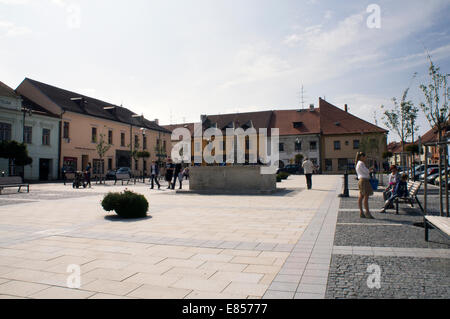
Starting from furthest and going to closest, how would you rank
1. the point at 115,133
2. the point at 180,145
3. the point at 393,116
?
the point at 180,145, the point at 115,133, the point at 393,116

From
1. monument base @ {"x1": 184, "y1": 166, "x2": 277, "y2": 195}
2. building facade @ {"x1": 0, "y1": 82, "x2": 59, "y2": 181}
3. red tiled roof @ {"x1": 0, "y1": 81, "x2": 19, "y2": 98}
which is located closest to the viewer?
monument base @ {"x1": 184, "y1": 166, "x2": 277, "y2": 195}

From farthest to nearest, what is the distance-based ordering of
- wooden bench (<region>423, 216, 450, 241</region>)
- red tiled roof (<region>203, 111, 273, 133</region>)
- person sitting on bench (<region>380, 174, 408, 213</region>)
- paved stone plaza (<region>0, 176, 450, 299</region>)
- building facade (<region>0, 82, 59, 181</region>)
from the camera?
red tiled roof (<region>203, 111, 273, 133</region>), building facade (<region>0, 82, 59, 181</region>), person sitting on bench (<region>380, 174, 408, 213</region>), wooden bench (<region>423, 216, 450, 241</region>), paved stone plaza (<region>0, 176, 450, 299</region>)

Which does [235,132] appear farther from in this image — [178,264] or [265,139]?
[178,264]

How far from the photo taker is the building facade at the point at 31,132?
29297 millimetres

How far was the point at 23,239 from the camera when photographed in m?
6.12

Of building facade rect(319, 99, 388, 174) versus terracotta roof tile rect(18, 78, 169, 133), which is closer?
terracotta roof tile rect(18, 78, 169, 133)

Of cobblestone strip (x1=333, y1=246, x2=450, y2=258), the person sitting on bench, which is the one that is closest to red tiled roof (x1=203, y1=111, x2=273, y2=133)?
the person sitting on bench

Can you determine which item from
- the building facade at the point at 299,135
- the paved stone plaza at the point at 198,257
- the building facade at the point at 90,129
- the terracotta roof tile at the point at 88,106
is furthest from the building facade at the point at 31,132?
the building facade at the point at 299,135

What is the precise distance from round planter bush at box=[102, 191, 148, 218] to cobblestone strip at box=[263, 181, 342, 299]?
450 cm

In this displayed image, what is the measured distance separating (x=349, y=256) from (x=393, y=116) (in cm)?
1640

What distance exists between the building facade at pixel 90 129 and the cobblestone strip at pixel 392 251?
29.8 m

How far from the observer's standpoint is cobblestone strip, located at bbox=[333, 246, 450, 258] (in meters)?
4.81

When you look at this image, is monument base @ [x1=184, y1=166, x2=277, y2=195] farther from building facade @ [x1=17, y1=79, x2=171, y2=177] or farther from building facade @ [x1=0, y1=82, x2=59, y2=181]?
building facade @ [x1=0, y1=82, x2=59, y2=181]
